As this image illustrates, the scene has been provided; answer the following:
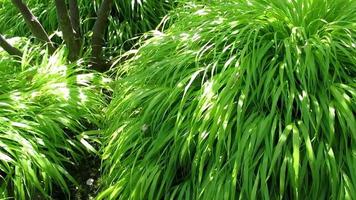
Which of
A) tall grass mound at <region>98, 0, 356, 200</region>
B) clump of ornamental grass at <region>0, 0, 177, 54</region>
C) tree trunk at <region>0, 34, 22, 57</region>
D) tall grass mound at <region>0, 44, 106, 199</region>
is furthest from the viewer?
clump of ornamental grass at <region>0, 0, 177, 54</region>

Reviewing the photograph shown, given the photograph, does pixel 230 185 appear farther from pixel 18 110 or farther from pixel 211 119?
pixel 18 110

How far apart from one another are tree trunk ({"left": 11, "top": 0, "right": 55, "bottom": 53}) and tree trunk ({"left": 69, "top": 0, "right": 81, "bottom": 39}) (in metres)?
0.19

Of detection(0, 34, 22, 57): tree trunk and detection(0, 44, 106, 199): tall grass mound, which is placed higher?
detection(0, 34, 22, 57): tree trunk

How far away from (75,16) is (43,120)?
3.51 ft

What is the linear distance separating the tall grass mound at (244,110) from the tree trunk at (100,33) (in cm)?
85

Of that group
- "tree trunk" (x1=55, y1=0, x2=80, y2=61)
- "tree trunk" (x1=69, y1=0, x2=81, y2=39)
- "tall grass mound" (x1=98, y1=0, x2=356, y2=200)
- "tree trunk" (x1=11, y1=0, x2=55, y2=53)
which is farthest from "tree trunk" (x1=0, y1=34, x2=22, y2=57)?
"tall grass mound" (x1=98, y1=0, x2=356, y2=200)

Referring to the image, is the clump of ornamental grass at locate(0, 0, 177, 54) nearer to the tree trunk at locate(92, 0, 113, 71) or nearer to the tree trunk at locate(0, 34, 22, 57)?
the tree trunk at locate(92, 0, 113, 71)

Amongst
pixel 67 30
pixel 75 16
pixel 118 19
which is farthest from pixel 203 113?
pixel 118 19

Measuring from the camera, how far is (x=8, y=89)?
125 inches

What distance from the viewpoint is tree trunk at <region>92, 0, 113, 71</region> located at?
12.0ft

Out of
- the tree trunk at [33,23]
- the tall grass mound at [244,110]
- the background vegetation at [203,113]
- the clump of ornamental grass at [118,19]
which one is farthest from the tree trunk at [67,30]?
the tall grass mound at [244,110]

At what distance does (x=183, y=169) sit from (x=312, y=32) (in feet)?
2.76

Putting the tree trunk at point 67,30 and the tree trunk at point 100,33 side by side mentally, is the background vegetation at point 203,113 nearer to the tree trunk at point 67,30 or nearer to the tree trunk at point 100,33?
the tree trunk at point 67,30

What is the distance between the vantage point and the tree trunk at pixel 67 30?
351cm
